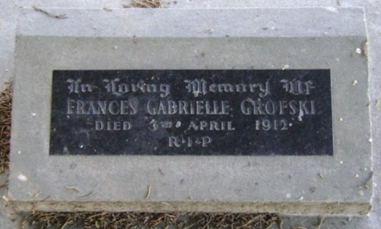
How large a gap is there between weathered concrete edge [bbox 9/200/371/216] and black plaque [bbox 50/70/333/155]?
A: 309 millimetres

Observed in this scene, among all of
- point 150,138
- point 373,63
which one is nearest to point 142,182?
point 150,138

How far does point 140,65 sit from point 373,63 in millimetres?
1710

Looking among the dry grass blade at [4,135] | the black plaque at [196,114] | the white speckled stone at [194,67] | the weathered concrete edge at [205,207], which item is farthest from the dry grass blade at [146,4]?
the weathered concrete edge at [205,207]

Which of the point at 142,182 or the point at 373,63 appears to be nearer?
the point at 142,182

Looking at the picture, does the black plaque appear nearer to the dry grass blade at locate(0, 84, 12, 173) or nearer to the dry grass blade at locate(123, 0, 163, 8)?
the dry grass blade at locate(0, 84, 12, 173)

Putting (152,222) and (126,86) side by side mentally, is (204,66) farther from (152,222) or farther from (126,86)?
(152,222)

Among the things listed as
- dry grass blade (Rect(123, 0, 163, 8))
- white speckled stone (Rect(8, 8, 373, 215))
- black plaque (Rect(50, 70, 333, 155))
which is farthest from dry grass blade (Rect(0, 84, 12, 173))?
dry grass blade (Rect(123, 0, 163, 8))

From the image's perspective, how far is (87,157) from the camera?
A: 313cm

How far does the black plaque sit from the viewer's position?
10.2 feet

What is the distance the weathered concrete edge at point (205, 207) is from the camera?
122 inches

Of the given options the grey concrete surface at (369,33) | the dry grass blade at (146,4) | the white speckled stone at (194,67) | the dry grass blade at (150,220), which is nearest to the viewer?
the white speckled stone at (194,67)

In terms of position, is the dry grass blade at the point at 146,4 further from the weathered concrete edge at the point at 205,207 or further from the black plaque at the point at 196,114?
the weathered concrete edge at the point at 205,207

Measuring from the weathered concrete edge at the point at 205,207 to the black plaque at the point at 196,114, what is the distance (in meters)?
0.31

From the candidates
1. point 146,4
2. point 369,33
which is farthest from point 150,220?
point 369,33
